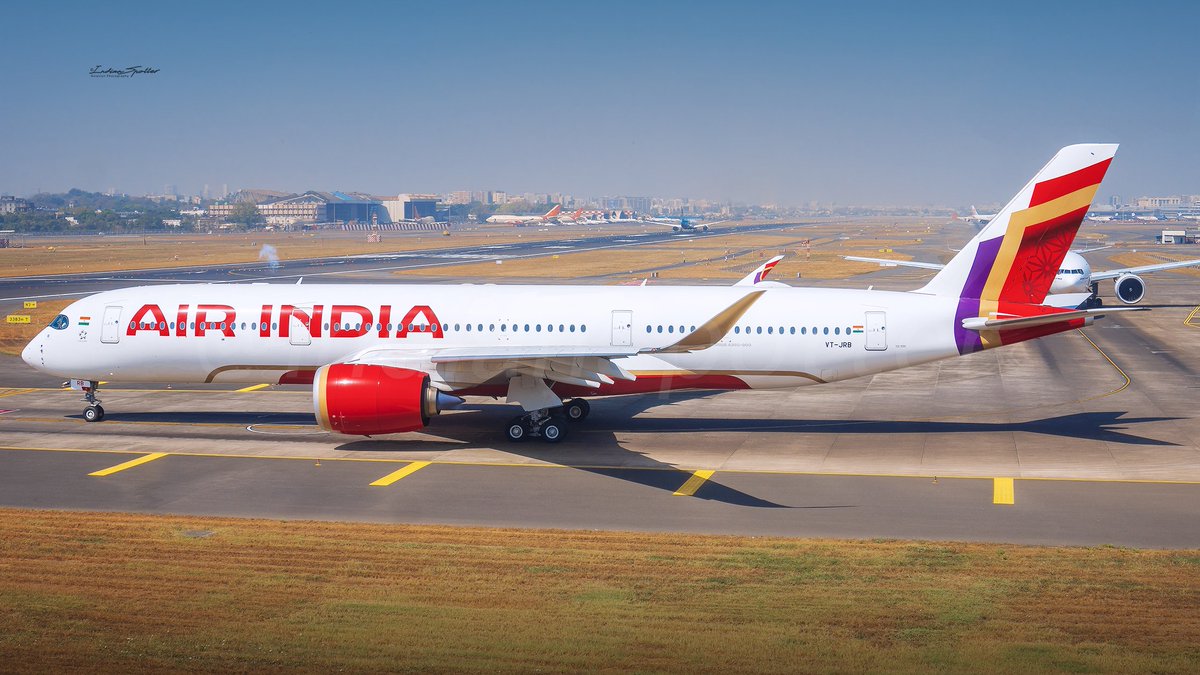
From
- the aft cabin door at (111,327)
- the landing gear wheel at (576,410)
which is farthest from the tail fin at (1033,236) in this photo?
the aft cabin door at (111,327)

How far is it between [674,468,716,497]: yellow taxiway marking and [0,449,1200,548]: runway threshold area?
0.05 metres

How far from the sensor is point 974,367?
43094 millimetres

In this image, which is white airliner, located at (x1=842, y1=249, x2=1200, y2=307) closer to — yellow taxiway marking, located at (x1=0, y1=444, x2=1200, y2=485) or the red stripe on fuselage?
the red stripe on fuselage

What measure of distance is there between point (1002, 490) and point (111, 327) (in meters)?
24.7

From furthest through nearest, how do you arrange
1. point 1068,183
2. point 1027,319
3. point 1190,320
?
1. point 1190,320
2. point 1068,183
3. point 1027,319

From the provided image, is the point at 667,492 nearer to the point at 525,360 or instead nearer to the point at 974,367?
the point at 525,360

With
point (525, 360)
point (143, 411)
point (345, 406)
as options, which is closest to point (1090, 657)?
point (525, 360)

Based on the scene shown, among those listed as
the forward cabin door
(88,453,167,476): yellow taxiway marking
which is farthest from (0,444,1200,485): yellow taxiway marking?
the forward cabin door

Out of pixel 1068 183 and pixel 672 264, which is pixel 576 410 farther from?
pixel 672 264

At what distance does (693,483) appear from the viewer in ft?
79.3

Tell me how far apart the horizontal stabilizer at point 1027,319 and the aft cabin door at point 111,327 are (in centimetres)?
2423

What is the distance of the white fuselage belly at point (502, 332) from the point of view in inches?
1132

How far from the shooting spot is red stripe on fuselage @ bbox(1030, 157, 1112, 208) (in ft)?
89.2

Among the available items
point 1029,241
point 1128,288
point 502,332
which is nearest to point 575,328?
point 502,332
